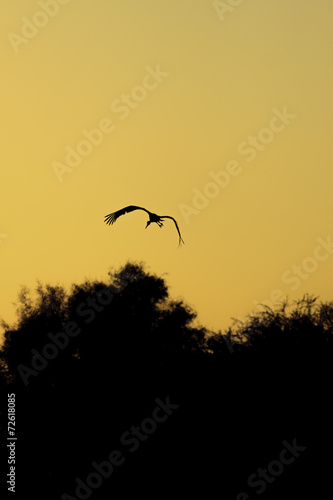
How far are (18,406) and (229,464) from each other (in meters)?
24.1

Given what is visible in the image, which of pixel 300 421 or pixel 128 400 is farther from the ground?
pixel 128 400

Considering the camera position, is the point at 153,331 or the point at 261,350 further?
the point at 153,331

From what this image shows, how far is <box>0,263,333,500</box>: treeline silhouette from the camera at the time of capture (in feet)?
158

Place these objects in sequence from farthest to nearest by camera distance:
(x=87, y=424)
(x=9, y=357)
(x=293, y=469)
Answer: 1. (x=9, y=357)
2. (x=87, y=424)
3. (x=293, y=469)

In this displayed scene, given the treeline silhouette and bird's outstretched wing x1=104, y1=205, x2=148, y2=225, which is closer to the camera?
bird's outstretched wing x1=104, y1=205, x2=148, y2=225

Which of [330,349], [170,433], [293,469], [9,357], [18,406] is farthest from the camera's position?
[9,357]

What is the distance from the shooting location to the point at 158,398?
188 feet

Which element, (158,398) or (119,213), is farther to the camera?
(158,398)

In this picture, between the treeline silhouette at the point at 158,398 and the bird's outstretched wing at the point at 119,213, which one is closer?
the bird's outstretched wing at the point at 119,213

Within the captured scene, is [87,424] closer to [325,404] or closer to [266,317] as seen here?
[266,317]

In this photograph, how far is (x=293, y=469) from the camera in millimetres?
46125

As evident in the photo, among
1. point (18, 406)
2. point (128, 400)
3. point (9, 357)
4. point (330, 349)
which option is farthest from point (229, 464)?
point (9, 357)

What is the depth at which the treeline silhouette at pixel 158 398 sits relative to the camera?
48.2m

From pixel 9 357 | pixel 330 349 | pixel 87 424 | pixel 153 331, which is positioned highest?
pixel 9 357
